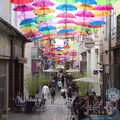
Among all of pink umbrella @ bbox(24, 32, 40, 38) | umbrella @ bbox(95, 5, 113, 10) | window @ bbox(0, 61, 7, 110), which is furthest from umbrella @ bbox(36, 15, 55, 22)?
pink umbrella @ bbox(24, 32, 40, 38)

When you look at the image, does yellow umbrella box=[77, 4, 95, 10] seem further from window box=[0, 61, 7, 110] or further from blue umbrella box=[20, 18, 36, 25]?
blue umbrella box=[20, 18, 36, 25]

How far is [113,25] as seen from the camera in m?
35.1

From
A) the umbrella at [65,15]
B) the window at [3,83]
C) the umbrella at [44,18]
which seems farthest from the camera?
the umbrella at [44,18]

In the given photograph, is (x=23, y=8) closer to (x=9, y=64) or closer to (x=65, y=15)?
(x=65, y=15)

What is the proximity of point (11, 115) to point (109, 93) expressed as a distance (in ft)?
25.4

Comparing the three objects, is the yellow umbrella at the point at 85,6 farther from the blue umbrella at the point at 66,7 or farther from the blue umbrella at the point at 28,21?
the blue umbrella at the point at 28,21

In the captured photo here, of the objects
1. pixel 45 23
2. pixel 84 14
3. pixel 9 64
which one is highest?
pixel 45 23

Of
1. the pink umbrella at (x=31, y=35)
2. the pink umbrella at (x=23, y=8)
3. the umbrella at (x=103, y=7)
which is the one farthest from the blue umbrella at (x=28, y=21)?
the umbrella at (x=103, y=7)

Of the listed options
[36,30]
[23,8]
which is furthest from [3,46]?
[36,30]

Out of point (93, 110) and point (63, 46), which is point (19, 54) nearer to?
point (93, 110)

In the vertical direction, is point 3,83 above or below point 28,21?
below

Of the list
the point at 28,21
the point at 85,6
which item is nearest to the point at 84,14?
the point at 85,6

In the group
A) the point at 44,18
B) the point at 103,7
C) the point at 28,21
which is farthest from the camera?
the point at 28,21

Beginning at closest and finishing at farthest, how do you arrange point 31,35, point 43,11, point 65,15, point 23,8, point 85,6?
point 85,6 < point 23,8 < point 43,11 < point 65,15 < point 31,35
